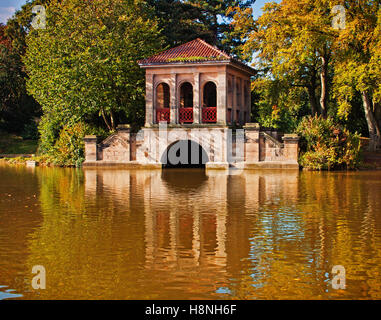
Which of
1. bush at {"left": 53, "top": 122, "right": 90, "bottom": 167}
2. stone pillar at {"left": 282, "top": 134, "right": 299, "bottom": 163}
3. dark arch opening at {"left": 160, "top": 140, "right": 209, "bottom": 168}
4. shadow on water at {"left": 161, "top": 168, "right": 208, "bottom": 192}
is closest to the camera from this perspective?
shadow on water at {"left": 161, "top": 168, "right": 208, "bottom": 192}

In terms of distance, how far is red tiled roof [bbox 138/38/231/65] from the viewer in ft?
101

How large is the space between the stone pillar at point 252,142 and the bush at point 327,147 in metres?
2.42

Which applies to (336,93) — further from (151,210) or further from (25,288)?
(25,288)

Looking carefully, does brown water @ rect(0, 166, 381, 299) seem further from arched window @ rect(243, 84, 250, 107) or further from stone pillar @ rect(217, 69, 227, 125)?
arched window @ rect(243, 84, 250, 107)

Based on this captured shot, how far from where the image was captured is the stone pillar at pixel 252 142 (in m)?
30.1

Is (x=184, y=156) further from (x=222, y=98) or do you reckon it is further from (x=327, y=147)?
(x=327, y=147)

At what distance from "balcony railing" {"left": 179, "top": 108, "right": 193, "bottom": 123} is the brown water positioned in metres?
14.4

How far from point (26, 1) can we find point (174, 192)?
137 ft

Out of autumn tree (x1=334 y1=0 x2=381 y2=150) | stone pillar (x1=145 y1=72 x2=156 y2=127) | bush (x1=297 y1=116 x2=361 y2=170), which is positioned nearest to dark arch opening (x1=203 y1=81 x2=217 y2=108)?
stone pillar (x1=145 y1=72 x2=156 y2=127)

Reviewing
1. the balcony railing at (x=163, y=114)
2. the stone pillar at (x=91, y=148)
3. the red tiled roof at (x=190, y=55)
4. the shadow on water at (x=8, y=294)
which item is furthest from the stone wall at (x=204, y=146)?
the shadow on water at (x=8, y=294)

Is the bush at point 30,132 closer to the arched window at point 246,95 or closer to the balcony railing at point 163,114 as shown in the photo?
the balcony railing at point 163,114

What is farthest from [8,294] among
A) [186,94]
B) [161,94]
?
[186,94]

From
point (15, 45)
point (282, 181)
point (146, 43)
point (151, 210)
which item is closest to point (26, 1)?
point (15, 45)

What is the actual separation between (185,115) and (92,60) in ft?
22.0
